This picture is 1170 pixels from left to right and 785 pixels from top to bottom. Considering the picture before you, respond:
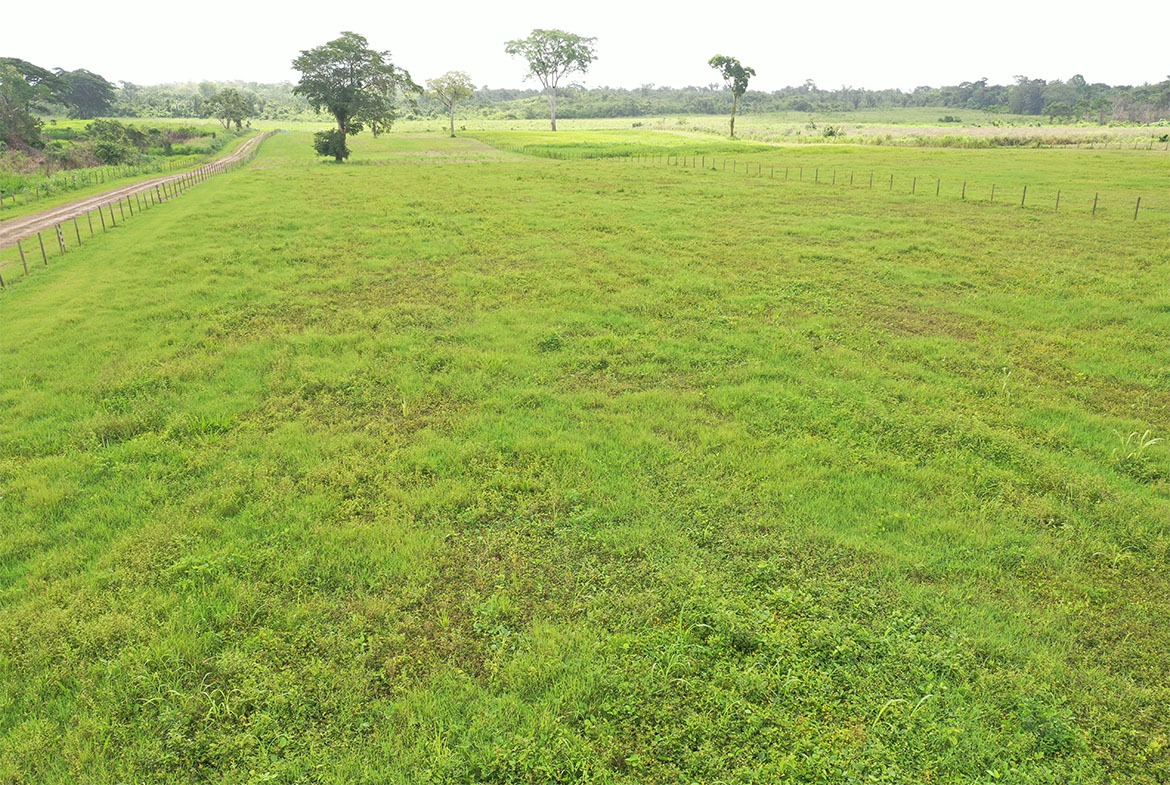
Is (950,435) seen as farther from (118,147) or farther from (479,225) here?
(118,147)

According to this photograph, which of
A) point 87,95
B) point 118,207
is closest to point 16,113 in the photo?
point 118,207

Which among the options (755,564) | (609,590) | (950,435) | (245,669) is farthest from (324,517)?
(950,435)

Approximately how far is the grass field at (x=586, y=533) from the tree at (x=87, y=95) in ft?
464

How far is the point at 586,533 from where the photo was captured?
7.95 metres

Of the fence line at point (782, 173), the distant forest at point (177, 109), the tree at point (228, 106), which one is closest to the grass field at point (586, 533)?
the fence line at point (782, 173)

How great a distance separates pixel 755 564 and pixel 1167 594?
4.52 m

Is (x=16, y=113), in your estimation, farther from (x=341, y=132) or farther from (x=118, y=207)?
(x=118, y=207)

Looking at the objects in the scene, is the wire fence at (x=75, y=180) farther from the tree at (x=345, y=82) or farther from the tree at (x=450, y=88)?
the tree at (x=450, y=88)

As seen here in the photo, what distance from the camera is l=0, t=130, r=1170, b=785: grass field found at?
5332mm

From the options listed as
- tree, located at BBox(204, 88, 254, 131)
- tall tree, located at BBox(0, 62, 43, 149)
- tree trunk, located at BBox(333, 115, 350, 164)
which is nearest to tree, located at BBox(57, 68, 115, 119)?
tree, located at BBox(204, 88, 254, 131)

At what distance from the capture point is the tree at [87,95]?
389 feet

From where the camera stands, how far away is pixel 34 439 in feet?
33.8

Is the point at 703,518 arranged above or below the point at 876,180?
below

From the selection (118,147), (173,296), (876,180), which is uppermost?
(118,147)
